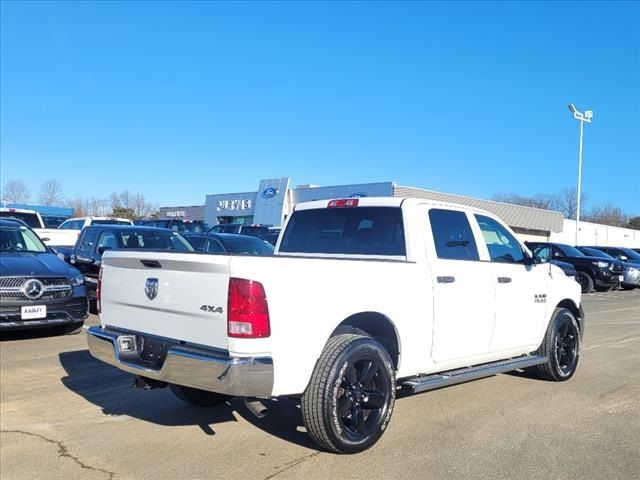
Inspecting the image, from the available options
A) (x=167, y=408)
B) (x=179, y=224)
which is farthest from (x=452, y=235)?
(x=179, y=224)

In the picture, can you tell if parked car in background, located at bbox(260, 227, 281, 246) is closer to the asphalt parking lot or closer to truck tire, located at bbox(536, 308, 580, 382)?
the asphalt parking lot

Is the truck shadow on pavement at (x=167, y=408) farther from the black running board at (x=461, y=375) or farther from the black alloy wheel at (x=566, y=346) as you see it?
the black alloy wheel at (x=566, y=346)

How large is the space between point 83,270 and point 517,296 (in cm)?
806

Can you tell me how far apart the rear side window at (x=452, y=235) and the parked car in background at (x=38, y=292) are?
5530mm

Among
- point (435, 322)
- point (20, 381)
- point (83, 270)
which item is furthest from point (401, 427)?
point (83, 270)

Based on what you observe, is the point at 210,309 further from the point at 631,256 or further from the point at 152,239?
the point at 631,256

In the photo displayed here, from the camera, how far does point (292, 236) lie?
6.07 metres

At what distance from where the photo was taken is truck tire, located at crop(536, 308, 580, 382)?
6551mm

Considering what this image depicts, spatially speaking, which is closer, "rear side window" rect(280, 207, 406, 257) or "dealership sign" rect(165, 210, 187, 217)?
"rear side window" rect(280, 207, 406, 257)

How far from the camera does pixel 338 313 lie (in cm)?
421

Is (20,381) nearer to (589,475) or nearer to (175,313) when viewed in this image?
(175,313)

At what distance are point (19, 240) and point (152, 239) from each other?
2499 millimetres

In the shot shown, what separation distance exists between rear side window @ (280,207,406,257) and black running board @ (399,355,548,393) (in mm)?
1083

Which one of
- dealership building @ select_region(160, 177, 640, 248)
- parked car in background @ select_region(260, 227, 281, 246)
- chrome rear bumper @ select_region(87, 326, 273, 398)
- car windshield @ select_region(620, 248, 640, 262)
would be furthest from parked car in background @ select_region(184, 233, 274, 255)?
dealership building @ select_region(160, 177, 640, 248)
